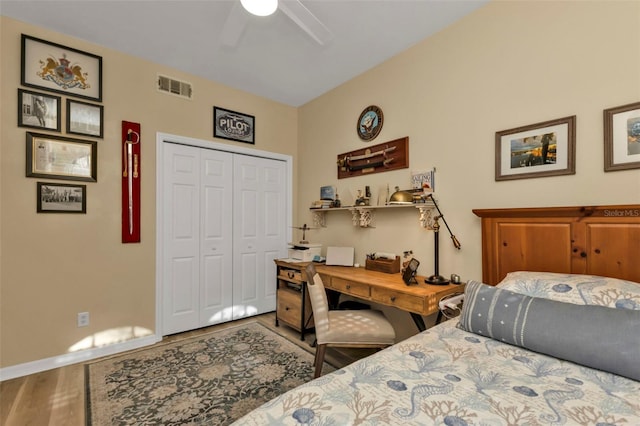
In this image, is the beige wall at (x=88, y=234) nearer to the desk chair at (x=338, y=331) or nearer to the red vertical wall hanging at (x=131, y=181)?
the red vertical wall hanging at (x=131, y=181)

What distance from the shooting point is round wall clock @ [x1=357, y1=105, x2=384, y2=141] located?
9.75 feet

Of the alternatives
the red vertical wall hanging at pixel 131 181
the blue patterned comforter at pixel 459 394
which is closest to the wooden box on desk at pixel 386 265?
the blue patterned comforter at pixel 459 394

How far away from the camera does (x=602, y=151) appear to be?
169 cm

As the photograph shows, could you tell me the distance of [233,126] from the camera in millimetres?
3504

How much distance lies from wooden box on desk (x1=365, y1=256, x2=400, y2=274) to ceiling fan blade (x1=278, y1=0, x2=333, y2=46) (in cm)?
185

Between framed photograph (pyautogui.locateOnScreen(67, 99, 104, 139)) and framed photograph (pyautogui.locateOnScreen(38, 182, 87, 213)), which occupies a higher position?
framed photograph (pyautogui.locateOnScreen(67, 99, 104, 139))

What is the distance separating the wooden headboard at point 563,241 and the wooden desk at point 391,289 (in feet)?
1.34

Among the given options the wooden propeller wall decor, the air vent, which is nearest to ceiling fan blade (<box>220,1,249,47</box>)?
the air vent

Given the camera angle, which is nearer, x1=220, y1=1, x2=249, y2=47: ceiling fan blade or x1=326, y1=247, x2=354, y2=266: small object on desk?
x1=220, y1=1, x2=249, y2=47: ceiling fan blade

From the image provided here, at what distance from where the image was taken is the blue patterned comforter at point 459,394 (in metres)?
0.85

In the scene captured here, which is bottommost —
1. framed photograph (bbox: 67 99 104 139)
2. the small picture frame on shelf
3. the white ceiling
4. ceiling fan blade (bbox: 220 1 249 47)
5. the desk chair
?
the desk chair

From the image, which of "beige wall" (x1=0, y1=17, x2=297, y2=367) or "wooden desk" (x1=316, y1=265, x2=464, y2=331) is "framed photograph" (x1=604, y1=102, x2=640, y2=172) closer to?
"wooden desk" (x1=316, y1=265, x2=464, y2=331)

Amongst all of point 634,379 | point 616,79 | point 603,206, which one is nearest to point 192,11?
point 616,79

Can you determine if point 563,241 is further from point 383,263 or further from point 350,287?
point 350,287
